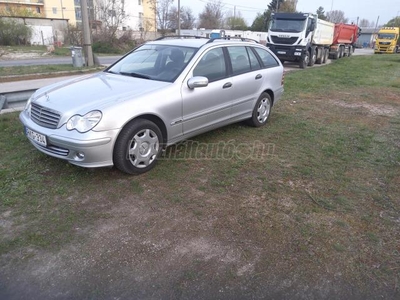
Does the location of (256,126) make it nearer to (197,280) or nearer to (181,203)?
(181,203)

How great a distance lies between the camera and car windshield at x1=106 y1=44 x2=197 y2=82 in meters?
4.40

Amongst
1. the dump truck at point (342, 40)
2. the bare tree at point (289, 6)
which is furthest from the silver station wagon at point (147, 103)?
the bare tree at point (289, 6)

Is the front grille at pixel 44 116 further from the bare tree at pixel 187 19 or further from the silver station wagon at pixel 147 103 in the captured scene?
the bare tree at pixel 187 19

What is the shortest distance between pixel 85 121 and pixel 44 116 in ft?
2.07

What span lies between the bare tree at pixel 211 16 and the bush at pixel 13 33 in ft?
142

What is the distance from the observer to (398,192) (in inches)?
149

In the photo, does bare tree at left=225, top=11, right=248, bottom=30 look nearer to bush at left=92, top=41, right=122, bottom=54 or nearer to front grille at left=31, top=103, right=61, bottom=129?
bush at left=92, top=41, right=122, bottom=54

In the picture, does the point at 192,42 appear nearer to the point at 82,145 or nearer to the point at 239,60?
the point at 239,60

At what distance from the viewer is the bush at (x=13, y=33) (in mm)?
31141

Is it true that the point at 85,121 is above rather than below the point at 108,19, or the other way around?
below

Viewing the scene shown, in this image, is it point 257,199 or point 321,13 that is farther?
point 321,13

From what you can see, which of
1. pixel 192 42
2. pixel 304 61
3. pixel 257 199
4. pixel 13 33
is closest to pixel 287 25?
pixel 304 61

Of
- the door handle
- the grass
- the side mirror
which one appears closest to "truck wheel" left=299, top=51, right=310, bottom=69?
the grass

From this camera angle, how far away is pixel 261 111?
5945 mm
